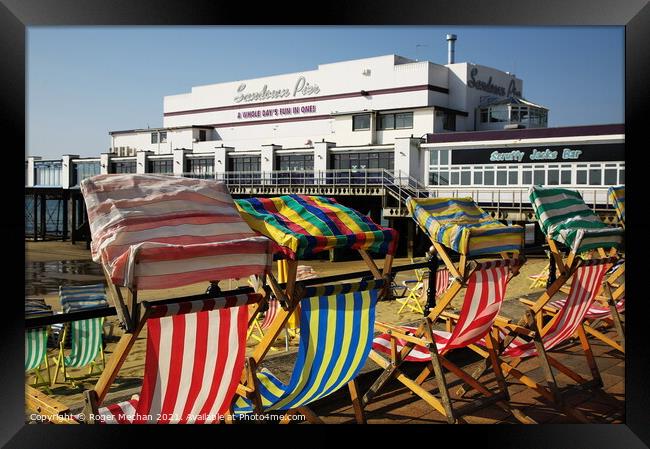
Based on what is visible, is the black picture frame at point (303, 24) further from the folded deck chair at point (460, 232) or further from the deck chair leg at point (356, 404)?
the folded deck chair at point (460, 232)

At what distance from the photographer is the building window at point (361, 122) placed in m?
30.9

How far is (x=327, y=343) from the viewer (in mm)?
2389

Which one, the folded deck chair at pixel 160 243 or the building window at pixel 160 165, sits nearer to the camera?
the folded deck chair at pixel 160 243

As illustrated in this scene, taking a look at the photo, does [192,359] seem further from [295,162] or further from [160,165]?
[160,165]

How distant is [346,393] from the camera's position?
304 cm

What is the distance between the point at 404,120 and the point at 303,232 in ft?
91.7

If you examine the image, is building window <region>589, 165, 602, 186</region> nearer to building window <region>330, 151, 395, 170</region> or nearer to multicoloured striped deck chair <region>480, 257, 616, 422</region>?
building window <region>330, 151, 395, 170</region>

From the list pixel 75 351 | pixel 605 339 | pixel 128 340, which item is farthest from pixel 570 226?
pixel 75 351

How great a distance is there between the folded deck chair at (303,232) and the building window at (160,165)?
34.9 m

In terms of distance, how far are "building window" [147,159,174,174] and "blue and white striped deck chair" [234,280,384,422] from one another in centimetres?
3542

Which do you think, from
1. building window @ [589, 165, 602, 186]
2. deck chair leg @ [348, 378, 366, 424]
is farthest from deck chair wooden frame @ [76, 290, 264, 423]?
building window @ [589, 165, 602, 186]

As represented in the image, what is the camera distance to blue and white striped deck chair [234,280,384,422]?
92.1 inches

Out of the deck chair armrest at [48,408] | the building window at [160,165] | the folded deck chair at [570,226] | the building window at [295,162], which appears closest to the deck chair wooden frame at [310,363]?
the deck chair armrest at [48,408]
